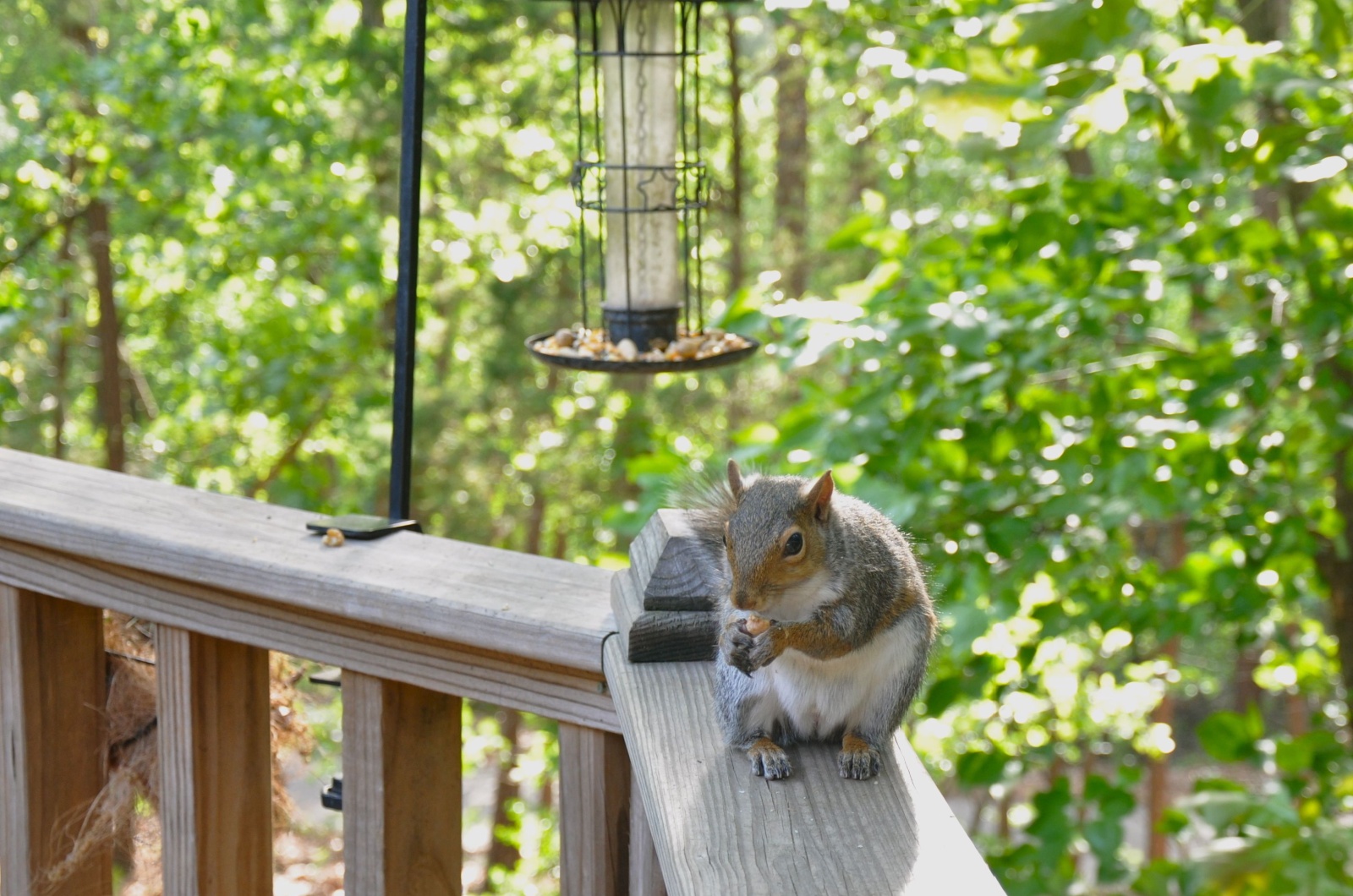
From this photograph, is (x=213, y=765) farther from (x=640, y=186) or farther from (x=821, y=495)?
(x=640, y=186)

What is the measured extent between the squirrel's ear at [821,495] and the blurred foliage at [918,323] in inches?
8.2

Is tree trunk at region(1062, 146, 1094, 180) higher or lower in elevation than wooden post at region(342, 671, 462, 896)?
higher

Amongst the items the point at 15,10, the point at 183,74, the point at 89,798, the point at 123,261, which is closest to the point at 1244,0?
the point at 89,798

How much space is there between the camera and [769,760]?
0.66m

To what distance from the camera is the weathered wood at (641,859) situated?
0.73 m

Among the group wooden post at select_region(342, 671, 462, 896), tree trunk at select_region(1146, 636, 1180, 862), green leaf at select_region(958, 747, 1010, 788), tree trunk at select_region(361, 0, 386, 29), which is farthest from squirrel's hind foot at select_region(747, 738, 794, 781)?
tree trunk at select_region(1146, 636, 1180, 862)

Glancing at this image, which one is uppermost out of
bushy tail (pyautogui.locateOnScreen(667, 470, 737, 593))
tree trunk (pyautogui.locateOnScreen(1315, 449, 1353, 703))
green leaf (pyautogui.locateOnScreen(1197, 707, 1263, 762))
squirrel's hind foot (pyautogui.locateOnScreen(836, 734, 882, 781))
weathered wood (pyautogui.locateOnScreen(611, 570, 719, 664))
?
→ bushy tail (pyautogui.locateOnScreen(667, 470, 737, 593))

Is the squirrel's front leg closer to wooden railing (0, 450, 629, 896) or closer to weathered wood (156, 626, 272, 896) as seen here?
wooden railing (0, 450, 629, 896)

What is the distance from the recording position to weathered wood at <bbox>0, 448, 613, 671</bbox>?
771 millimetres

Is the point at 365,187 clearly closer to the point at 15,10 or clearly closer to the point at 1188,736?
the point at 15,10

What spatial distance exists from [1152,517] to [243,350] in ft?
13.6

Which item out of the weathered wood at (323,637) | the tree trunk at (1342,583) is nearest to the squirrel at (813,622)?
the weathered wood at (323,637)

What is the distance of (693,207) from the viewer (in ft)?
5.01

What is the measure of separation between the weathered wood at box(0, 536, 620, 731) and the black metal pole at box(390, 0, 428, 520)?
0.17 m
